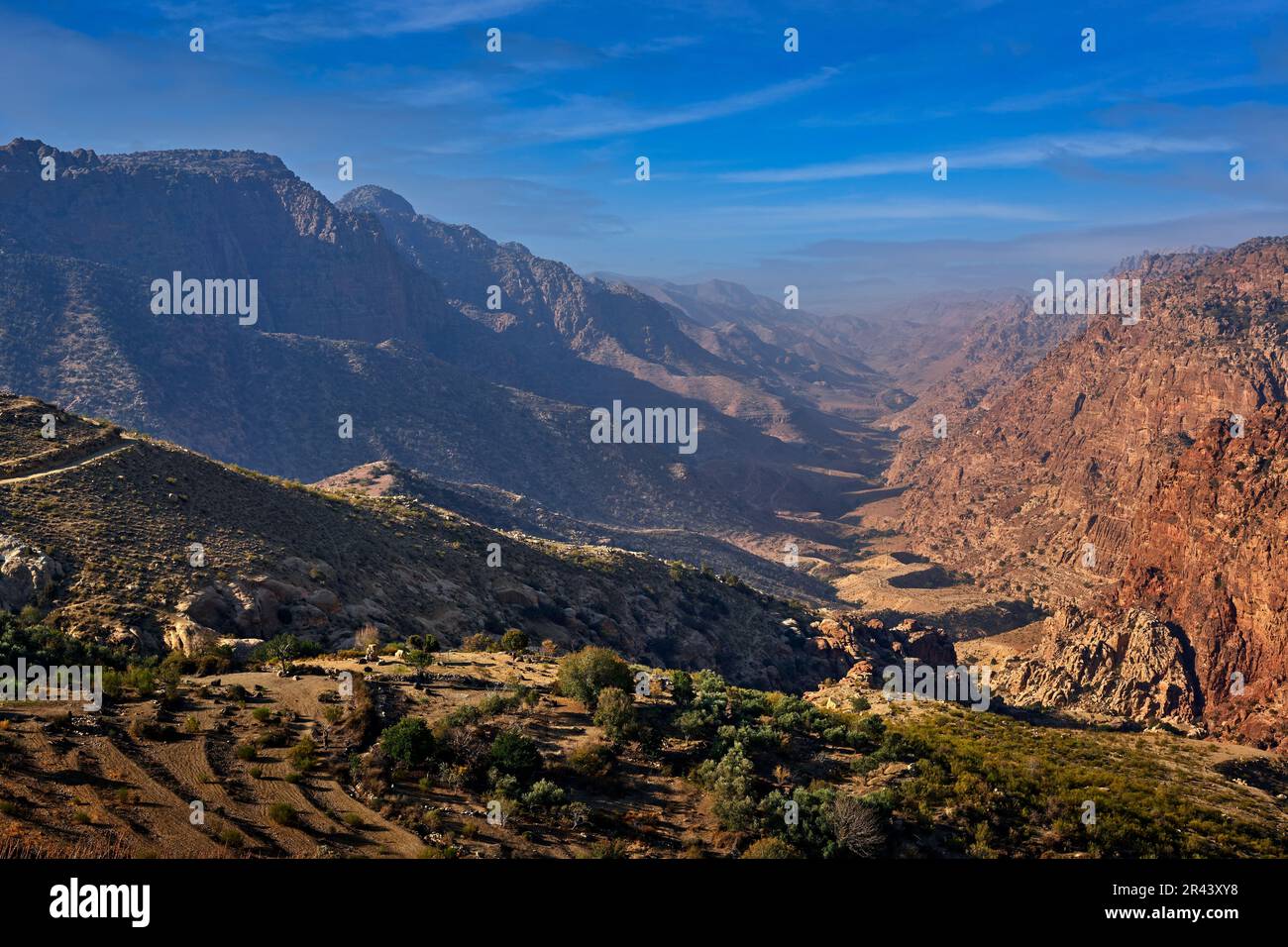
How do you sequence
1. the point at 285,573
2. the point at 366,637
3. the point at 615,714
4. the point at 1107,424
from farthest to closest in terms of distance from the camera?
1. the point at 1107,424
2. the point at 285,573
3. the point at 366,637
4. the point at 615,714

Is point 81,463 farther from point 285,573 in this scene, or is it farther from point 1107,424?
point 1107,424

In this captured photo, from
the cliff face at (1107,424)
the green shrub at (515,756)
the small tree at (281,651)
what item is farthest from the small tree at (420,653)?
the cliff face at (1107,424)

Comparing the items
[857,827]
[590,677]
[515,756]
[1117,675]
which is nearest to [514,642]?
[590,677]

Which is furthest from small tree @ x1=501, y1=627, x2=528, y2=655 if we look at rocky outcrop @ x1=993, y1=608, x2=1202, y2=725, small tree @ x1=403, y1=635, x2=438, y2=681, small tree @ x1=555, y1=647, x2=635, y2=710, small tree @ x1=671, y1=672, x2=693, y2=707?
rocky outcrop @ x1=993, y1=608, x2=1202, y2=725

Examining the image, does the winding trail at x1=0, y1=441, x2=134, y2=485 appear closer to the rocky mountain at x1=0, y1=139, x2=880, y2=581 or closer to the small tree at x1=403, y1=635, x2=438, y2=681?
the small tree at x1=403, y1=635, x2=438, y2=681
